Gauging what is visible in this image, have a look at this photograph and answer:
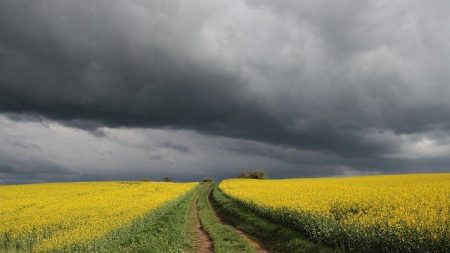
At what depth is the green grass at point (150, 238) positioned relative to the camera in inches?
693

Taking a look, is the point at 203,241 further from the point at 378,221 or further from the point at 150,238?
the point at 378,221

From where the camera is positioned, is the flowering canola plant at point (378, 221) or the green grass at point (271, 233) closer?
the flowering canola plant at point (378, 221)

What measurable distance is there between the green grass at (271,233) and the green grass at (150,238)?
356 centimetres

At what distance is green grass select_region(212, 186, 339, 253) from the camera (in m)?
19.3

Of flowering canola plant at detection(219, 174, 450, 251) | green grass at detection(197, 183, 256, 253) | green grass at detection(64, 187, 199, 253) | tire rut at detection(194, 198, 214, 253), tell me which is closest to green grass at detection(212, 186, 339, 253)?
flowering canola plant at detection(219, 174, 450, 251)

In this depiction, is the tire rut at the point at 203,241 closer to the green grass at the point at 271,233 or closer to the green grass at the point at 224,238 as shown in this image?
the green grass at the point at 224,238

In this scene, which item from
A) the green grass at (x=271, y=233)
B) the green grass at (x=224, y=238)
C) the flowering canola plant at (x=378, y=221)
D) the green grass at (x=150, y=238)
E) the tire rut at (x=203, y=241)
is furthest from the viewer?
the tire rut at (x=203, y=241)

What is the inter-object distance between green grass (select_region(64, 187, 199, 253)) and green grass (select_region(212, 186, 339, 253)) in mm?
3563

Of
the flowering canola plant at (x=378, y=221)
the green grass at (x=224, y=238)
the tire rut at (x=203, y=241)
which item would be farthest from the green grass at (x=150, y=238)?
the flowering canola plant at (x=378, y=221)

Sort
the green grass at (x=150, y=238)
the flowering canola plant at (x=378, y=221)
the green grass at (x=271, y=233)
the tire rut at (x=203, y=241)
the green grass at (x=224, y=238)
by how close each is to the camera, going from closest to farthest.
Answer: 1. the flowering canola plant at (x=378, y=221)
2. the green grass at (x=150, y=238)
3. the green grass at (x=271, y=233)
4. the green grass at (x=224, y=238)
5. the tire rut at (x=203, y=241)

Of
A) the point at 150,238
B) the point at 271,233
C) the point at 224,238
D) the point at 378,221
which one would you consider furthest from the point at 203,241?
the point at 378,221

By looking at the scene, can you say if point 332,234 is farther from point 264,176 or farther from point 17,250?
point 264,176

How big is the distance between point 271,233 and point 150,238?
6898mm

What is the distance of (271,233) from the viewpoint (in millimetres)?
23750
